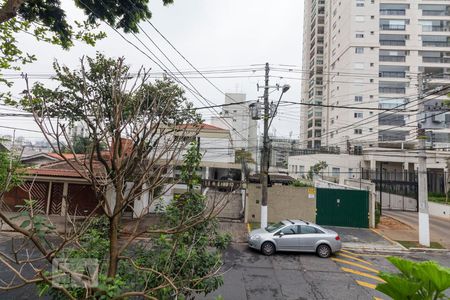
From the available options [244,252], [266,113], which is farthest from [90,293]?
[266,113]

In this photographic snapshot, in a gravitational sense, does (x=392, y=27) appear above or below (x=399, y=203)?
above

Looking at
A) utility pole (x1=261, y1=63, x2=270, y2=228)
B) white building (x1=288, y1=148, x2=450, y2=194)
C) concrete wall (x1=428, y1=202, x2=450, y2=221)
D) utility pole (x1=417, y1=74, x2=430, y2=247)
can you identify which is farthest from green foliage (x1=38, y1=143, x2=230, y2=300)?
white building (x1=288, y1=148, x2=450, y2=194)

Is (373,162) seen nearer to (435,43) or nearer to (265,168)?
(435,43)

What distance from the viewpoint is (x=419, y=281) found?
2.34m

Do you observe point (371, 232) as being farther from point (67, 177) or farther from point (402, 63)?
point (402, 63)

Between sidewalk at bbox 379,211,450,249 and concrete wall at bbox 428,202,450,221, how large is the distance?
95 cm

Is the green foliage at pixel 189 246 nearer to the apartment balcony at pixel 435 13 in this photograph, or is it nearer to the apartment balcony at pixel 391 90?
the apartment balcony at pixel 391 90

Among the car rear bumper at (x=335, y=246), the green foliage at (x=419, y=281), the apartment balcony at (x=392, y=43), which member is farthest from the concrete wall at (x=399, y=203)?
the apartment balcony at (x=392, y=43)

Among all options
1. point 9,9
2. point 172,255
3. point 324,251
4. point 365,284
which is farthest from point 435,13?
point 172,255

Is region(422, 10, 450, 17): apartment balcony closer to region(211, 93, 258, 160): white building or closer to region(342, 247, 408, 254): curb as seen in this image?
region(211, 93, 258, 160): white building

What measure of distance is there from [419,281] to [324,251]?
30.3 feet

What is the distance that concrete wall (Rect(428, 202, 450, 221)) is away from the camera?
20.5 metres

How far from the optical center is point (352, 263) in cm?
1023

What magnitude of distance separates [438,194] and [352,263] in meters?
22.5
